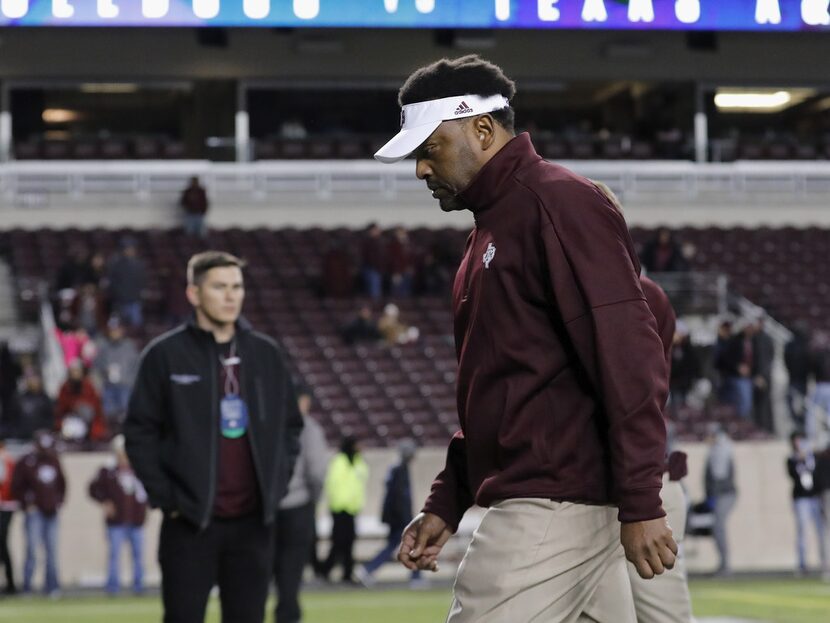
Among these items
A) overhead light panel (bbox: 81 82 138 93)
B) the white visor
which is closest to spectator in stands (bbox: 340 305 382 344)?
overhead light panel (bbox: 81 82 138 93)

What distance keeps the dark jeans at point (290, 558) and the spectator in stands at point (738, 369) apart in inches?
516

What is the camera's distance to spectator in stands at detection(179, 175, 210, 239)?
27578 millimetres

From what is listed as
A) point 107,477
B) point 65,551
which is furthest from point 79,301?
point 107,477

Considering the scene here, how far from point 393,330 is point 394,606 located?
9.36 m

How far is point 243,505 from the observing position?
6566mm

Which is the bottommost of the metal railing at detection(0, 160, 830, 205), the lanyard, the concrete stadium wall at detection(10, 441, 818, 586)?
the concrete stadium wall at detection(10, 441, 818, 586)

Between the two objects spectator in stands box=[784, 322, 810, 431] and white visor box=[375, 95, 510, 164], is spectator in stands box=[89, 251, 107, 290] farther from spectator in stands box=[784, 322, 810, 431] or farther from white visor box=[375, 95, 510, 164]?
white visor box=[375, 95, 510, 164]

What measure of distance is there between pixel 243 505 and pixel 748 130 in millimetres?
29065

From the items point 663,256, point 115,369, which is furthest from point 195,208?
point 663,256

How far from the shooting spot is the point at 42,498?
16.8 m

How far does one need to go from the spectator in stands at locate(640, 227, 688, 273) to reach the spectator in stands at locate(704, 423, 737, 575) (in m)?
6.40

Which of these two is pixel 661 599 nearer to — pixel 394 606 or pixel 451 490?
pixel 451 490

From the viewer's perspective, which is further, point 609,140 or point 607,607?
point 609,140

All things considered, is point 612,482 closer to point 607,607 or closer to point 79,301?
point 607,607
